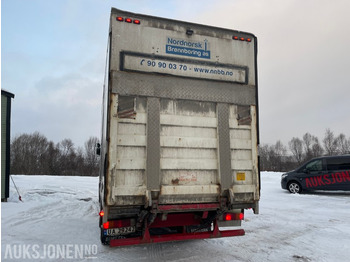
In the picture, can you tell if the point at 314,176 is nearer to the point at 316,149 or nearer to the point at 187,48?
the point at 187,48

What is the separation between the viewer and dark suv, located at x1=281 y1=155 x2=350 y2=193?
477 inches

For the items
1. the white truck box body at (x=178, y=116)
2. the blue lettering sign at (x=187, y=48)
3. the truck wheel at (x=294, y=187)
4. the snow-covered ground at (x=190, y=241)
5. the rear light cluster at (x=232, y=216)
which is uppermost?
the blue lettering sign at (x=187, y=48)

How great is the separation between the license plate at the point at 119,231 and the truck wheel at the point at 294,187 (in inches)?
441

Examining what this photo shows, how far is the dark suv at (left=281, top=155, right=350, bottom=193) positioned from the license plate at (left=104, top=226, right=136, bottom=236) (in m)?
11.1

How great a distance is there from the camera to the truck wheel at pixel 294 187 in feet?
43.2

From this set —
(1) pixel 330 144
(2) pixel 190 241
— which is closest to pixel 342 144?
(1) pixel 330 144

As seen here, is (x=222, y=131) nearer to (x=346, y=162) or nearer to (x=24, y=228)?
(x=24, y=228)

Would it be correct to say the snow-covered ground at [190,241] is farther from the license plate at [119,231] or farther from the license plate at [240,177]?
the license plate at [240,177]

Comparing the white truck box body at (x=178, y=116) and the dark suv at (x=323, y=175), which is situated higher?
the white truck box body at (x=178, y=116)

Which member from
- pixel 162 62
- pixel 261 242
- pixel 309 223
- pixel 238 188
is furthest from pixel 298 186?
pixel 162 62

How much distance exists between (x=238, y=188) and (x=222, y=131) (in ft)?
3.18

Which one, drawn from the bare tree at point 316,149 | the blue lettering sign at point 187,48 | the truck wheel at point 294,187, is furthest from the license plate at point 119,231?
the bare tree at point 316,149

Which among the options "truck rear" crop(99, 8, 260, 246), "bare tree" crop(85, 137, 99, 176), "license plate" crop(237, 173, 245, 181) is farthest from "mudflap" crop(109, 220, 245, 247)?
"bare tree" crop(85, 137, 99, 176)

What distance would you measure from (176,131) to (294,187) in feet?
36.5
